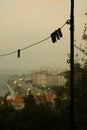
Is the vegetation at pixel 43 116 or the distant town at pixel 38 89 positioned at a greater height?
the distant town at pixel 38 89

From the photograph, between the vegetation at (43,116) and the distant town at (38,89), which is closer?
the vegetation at (43,116)

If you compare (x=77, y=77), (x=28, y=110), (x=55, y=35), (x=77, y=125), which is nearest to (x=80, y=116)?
(x=77, y=125)

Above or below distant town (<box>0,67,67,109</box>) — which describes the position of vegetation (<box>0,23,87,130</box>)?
below

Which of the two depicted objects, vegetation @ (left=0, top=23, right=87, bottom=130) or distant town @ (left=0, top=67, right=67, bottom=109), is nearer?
vegetation @ (left=0, top=23, right=87, bottom=130)

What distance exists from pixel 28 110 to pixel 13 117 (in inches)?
22.9

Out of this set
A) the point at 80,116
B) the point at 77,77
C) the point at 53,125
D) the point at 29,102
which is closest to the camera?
the point at 53,125

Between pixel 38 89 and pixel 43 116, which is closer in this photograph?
pixel 43 116

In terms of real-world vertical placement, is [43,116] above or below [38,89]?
→ below

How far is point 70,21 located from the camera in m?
8.37

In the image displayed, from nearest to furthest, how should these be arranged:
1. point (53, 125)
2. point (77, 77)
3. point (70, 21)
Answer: point (70, 21)
point (53, 125)
point (77, 77)

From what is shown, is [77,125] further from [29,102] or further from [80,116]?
[29,102]

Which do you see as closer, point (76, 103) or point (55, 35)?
point (55, 35)

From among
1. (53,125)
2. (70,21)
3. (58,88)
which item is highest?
(70,21)

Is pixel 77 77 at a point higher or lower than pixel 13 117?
higher
